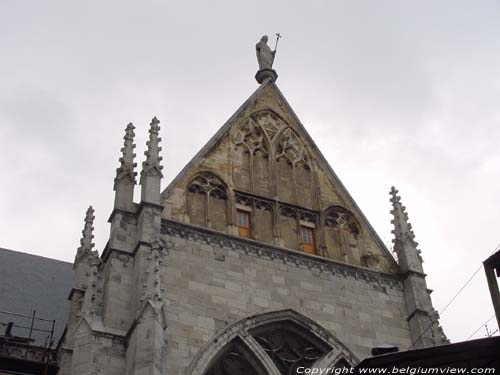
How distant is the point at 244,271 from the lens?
20.2 metres

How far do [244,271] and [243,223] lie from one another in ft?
6.06

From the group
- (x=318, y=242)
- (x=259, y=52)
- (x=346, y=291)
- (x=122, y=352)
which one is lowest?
(x=122, y=352)

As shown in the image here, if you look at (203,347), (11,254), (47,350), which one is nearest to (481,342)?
(203,347)

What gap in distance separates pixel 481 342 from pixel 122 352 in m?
7.95

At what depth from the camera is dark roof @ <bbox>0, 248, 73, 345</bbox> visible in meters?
24.3

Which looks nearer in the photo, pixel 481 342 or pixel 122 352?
pixel 481 342

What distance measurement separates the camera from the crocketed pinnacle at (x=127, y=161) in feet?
68.2

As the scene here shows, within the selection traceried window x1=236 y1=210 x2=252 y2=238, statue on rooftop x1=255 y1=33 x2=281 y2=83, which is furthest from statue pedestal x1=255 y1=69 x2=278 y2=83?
traceried window x1=236 y1=210 x2=252 y2=238

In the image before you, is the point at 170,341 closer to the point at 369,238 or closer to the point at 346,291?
the point at 346,291

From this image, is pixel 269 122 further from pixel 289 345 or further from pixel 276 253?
pixel 289 345

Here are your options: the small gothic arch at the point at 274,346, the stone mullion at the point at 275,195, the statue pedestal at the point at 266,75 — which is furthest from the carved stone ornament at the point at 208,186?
the statue pedestal at the point at 266,75

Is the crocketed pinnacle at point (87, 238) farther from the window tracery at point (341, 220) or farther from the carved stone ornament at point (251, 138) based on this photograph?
the window tracery at point (341, 220)

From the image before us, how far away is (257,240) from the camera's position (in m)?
21.2

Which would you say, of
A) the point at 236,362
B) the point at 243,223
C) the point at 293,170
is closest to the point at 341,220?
the point at 293,170
